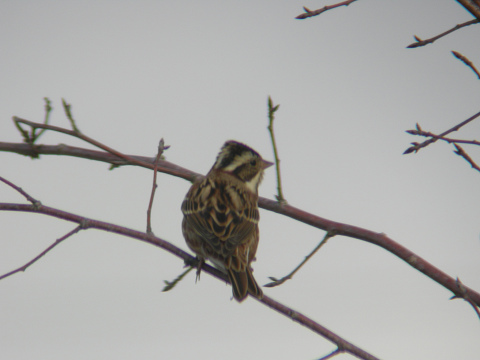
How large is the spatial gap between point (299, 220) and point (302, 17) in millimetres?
1733

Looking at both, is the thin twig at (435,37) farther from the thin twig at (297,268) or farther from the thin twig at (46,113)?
the thin twig at (46,113)

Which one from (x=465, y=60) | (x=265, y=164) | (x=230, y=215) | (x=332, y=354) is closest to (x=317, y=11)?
(x=465, y=60)

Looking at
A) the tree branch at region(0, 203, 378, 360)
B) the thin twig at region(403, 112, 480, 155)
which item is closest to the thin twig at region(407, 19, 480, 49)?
the thin twig at region(403, 112, 480, 155)

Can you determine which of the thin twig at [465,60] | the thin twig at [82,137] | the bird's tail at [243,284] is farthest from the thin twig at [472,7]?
the thin twig at [82,137]

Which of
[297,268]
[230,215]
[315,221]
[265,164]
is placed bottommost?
[297,268]

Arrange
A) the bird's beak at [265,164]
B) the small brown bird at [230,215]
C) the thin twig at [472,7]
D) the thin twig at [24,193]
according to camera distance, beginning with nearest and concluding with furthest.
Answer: the thin twig at [472,7] < the thin twig at [24,193] < the small brown bird at [230,215] < the bird's beak at [265,164]

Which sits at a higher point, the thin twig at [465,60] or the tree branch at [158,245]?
the thin twig at [465,60]

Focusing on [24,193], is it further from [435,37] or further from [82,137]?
[435,37]

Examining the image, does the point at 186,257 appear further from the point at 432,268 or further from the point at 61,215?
the point at 432,268

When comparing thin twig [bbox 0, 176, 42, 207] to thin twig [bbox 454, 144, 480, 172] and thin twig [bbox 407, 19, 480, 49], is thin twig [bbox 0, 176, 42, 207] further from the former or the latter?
thin twig [bbox 454, 144, 480, 172]

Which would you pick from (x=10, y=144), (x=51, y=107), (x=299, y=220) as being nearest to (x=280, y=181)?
(x=299, y=220)

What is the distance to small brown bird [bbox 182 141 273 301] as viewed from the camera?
4.93 m

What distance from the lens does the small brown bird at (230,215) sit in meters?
4.93

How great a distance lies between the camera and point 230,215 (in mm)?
5469
